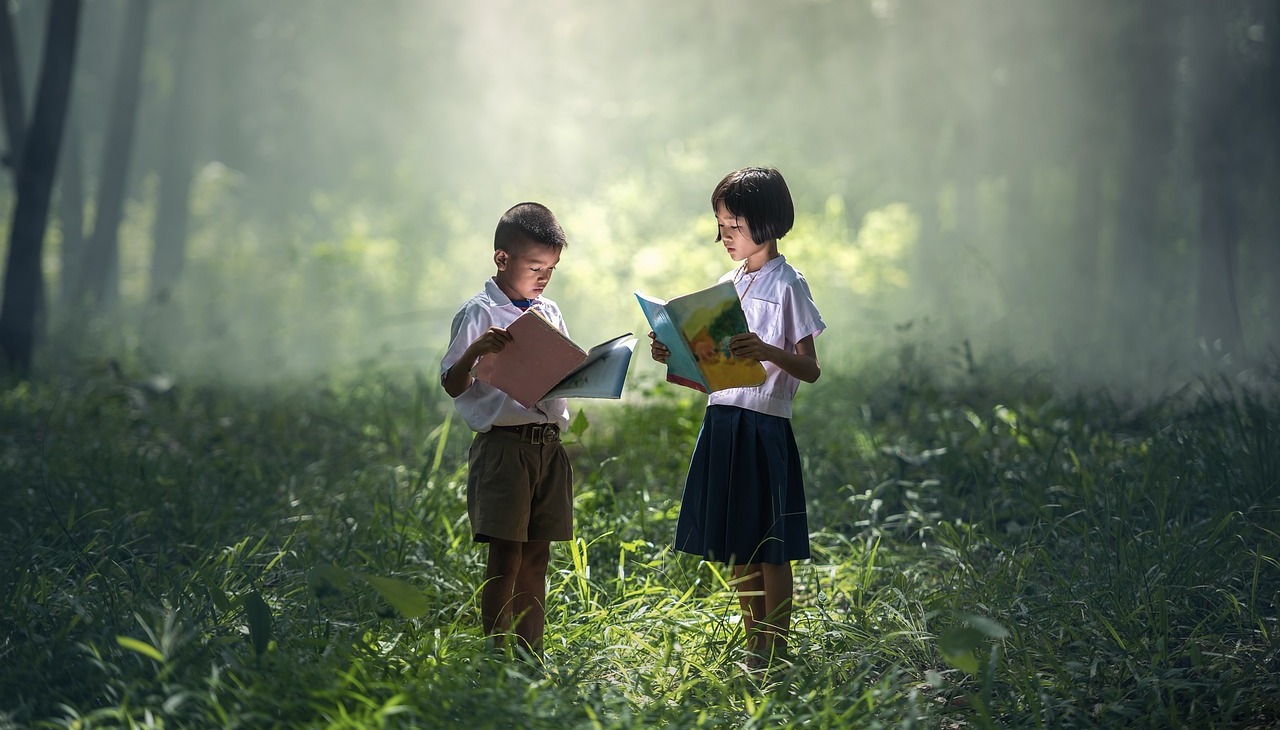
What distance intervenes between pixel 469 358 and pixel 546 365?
0.69ft

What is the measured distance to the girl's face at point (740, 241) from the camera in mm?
3170

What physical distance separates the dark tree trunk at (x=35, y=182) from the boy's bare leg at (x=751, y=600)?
6369 mm

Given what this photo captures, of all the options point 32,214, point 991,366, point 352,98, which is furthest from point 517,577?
point 352,98

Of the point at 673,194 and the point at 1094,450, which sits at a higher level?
the point at 673,194

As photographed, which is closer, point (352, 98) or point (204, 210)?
point (352, 98)

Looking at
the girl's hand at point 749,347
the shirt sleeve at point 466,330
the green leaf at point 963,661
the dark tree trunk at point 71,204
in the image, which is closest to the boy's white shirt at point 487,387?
the shirt sleeve at point 466,330

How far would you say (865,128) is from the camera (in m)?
15.2

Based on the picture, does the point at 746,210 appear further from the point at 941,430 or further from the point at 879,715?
the point at 941,430

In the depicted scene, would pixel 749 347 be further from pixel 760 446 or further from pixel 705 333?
pixel 760 446

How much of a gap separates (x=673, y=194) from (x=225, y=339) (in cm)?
840

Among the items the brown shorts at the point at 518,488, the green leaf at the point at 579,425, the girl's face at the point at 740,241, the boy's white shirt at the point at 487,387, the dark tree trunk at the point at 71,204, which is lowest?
→ the brown shorts at the point at 518,488

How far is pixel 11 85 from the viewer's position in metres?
8.68

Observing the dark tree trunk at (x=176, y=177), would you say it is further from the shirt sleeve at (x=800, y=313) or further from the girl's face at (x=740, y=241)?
the shirt sleeve at (x=800, y=313)

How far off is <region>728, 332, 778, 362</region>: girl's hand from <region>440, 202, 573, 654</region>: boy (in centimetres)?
49
